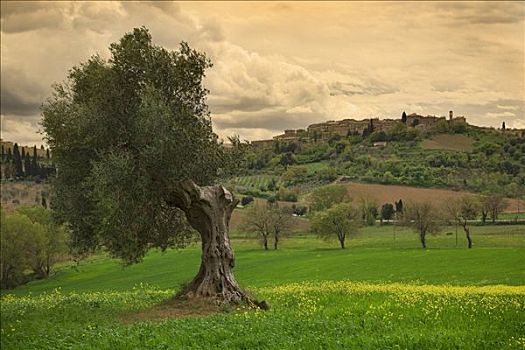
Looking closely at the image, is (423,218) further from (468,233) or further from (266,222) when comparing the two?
(266,222)

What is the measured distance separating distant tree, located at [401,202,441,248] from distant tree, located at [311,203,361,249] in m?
12.5

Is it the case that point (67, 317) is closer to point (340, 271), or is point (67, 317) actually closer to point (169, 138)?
point (169, 138)

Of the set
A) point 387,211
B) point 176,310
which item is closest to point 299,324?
point 176,310

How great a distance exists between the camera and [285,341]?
47.3 feet

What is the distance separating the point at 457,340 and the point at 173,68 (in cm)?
1740

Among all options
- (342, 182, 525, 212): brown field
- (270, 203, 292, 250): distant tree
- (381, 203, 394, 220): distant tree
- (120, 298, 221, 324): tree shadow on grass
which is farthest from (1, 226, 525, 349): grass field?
(381, 203, 394, 220): distant tree

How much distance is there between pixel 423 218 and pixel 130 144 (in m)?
79.7

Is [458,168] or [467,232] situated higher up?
[458,168]

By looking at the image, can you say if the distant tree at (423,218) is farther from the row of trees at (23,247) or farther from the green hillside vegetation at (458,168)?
the row of trees at (23,247)

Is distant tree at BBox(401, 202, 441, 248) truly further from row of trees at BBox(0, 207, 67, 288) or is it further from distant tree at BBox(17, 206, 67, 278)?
distant tree at BBox(17, 206, 67, 278)

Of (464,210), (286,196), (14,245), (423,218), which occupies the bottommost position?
(14,245)

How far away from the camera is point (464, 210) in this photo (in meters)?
91.2

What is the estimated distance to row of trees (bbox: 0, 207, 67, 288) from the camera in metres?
83.6

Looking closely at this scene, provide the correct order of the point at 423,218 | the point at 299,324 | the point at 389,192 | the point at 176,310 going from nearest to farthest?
1. the point at 299,324
2. the point at 176,310
3. the point at 423,218
4. the point at 389,192
